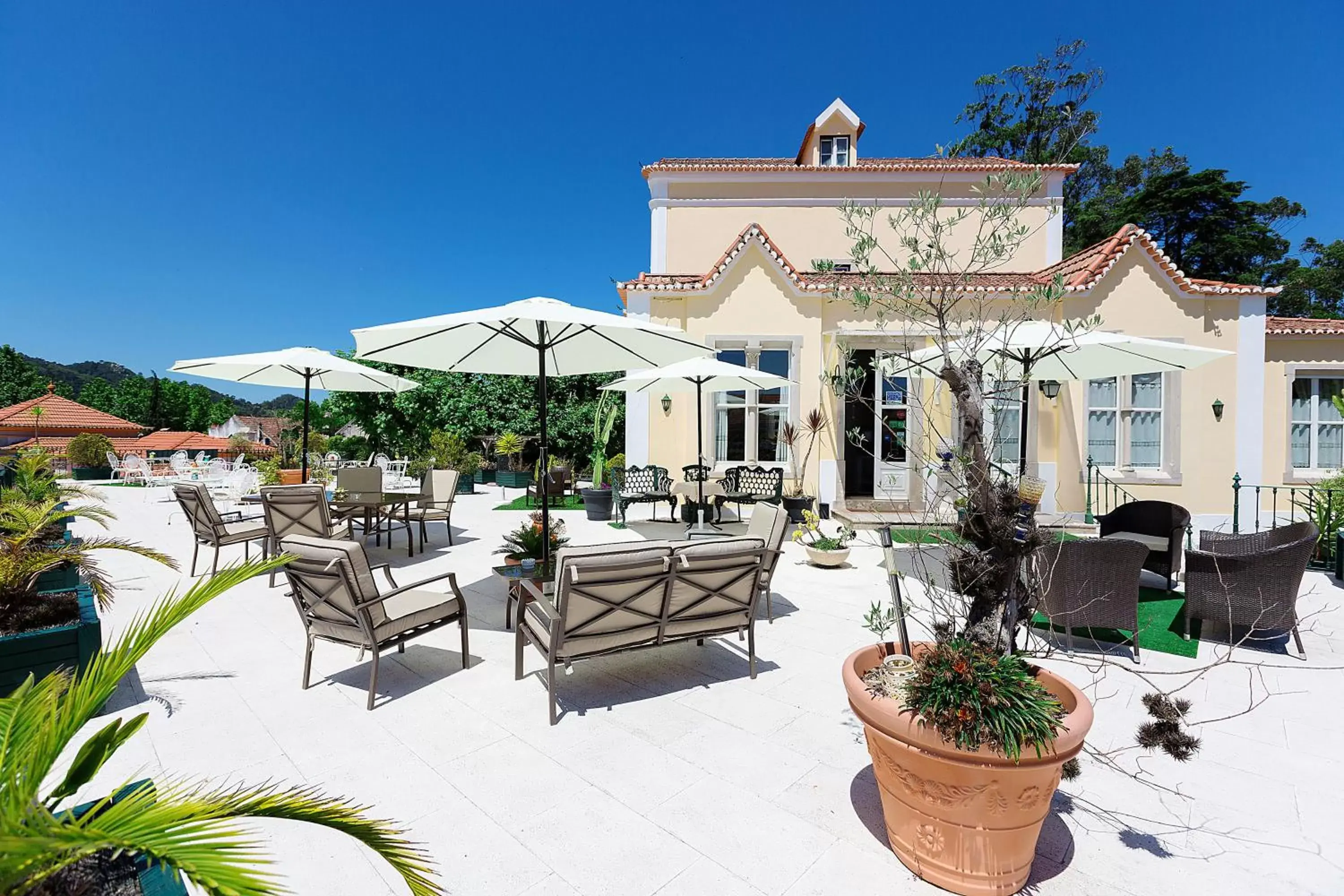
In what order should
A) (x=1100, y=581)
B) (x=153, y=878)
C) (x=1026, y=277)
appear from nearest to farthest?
(x=153, y=878) < (x=1100, y=581) < (x=1026, y=277)

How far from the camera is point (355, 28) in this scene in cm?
1134

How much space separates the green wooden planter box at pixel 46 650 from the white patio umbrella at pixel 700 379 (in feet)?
20.3

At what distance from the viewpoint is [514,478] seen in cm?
1675

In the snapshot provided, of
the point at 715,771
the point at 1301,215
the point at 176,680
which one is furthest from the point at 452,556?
the point at 1301,215

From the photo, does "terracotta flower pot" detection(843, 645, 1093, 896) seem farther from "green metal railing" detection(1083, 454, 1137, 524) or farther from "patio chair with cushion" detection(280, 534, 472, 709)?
"green metal railing" detection(1083, 454, 1137, 524)

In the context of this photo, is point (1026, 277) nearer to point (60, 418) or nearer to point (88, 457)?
point (88, 457)

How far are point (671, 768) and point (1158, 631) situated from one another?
15.9 feet

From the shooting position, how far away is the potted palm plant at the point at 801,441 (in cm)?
1120

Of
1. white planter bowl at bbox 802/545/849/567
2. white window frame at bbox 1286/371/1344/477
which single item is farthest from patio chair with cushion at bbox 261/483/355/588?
white window frame at bbox 1286/371/1344/477

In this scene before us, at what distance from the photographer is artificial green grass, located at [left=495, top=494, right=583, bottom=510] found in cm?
1303

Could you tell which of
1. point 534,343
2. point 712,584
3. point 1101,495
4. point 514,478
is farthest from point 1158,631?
point 514,478

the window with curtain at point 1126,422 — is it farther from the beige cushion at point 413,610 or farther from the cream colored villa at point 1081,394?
the beige cushion at point 413,610

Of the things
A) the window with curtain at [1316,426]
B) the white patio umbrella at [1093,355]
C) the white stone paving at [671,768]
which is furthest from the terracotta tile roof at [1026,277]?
the white stone paving at [671,768]

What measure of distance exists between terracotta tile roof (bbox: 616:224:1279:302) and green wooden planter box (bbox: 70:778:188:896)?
411 inches
